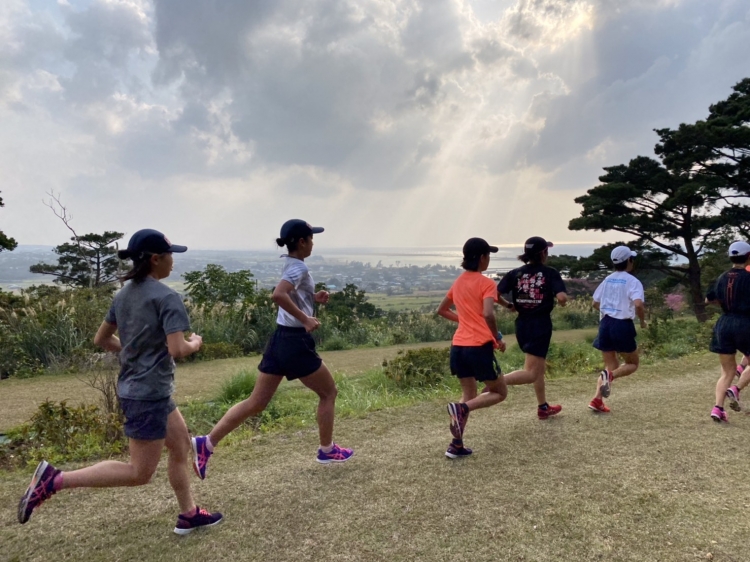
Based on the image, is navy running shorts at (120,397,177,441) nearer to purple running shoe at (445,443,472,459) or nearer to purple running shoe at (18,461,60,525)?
purple running shoe at (18,461,60,525)

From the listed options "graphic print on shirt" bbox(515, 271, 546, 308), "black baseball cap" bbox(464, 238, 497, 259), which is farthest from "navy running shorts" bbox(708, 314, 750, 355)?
"black baseball cap" bbox(464, 238, 497, 259)

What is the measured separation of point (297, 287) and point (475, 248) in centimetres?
146

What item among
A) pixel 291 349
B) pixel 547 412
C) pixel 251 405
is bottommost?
pixel 547 412

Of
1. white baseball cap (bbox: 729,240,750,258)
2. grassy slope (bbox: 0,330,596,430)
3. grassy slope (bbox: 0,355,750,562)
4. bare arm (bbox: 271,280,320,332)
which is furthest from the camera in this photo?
grassy slope (bbox: 0,330,596,430)

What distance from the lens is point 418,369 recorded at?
24.4 ft

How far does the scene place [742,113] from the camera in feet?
51.6

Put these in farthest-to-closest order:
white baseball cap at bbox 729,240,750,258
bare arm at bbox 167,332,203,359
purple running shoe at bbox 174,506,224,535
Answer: white baseball cap at bbox 729,240,750,258
purple running shoe at bbox 174,506,224,535
bare arm at bbox 167,332,203,359

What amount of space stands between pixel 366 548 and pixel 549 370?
19.1 feet

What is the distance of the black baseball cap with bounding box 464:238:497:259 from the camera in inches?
160

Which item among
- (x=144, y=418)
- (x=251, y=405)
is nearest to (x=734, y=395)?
(x=251, y=405)

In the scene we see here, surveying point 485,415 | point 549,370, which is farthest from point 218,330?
point 485,415

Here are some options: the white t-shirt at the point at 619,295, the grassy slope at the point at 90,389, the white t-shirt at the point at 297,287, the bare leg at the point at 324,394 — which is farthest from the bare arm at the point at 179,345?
the grassy slope at the point at 90,389

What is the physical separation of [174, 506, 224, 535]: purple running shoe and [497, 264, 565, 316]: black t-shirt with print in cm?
304

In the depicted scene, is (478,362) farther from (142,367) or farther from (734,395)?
(734,395)
